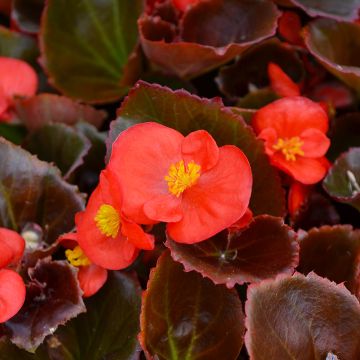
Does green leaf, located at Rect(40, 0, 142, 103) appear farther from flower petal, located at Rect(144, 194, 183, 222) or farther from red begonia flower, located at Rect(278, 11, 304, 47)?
flower petal, located at Rect(144, 194, 183, 222)

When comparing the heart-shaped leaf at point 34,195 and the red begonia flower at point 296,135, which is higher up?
the red begonia flower at point 296,135

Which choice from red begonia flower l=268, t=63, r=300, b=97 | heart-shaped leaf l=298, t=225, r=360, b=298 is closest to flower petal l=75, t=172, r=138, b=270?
heart-shaped leaf l=298, t=225, r=360, b=298

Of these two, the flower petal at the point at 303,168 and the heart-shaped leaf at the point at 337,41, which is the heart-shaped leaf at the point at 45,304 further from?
the heart-shaped leaf at the point at 337,41

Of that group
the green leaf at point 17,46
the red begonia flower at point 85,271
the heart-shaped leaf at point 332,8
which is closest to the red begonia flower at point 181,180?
the red begonia flower at point 85,271

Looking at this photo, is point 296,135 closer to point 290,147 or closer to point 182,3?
point 290,147

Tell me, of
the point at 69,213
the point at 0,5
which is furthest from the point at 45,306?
the point at 0,5

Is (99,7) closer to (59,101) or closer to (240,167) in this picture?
(59,101)
